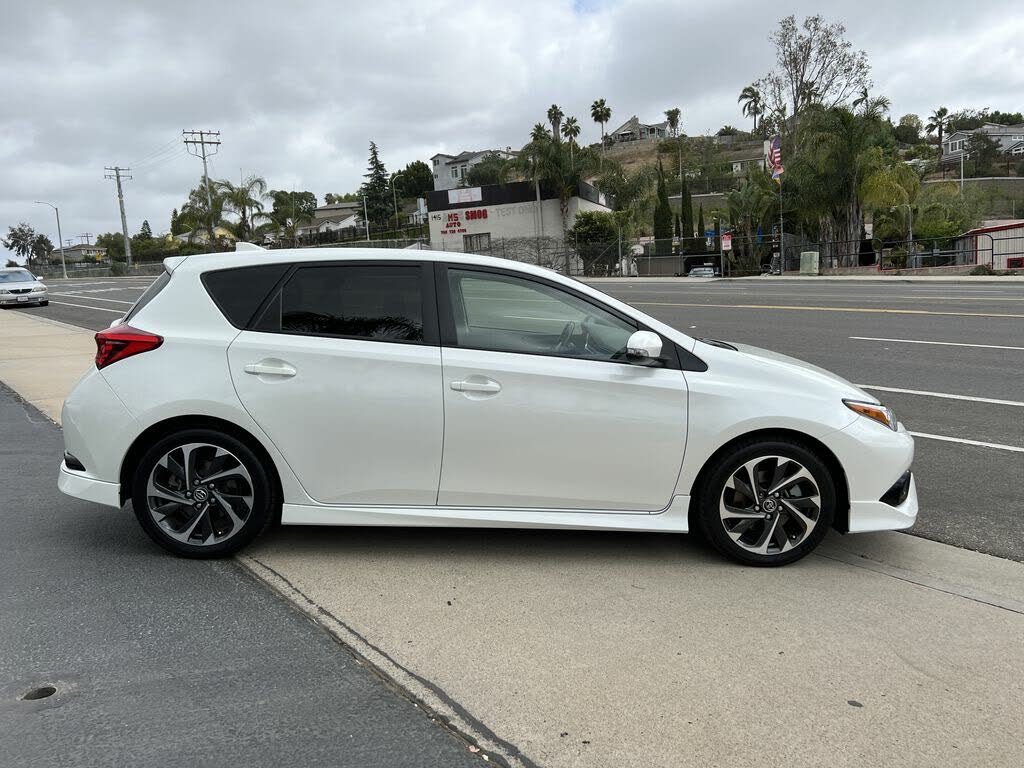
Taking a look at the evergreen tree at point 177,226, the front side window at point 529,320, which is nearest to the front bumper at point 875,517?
the front side window at point 529,320

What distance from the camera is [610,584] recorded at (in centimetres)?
378

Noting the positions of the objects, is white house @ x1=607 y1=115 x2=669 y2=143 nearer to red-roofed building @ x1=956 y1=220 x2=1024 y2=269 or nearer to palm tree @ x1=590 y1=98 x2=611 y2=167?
palm tree @ x1=590 y1=98 x2=611 y2=167

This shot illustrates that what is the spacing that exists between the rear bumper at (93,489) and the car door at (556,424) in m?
1.68

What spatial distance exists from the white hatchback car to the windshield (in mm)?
29096

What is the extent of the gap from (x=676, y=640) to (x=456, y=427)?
1.41 metres

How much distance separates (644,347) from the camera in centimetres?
380

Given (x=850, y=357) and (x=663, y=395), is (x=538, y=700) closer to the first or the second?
(x=663, y=395)

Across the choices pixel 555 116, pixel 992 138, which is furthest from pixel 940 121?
pixel 555 116

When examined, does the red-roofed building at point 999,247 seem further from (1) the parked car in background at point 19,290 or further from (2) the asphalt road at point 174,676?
(1) the parked car in background at point 19,290

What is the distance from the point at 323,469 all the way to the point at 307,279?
101 cm

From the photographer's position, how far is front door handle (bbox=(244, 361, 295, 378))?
12.8 feet

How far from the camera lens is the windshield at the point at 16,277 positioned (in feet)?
92.5

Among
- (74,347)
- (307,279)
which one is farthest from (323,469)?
(74,347)

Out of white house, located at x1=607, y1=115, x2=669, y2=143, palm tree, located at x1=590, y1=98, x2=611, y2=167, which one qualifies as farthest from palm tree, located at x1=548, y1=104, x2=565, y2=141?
white house, located at x1=607, y1=115, x2=669, y2=143
